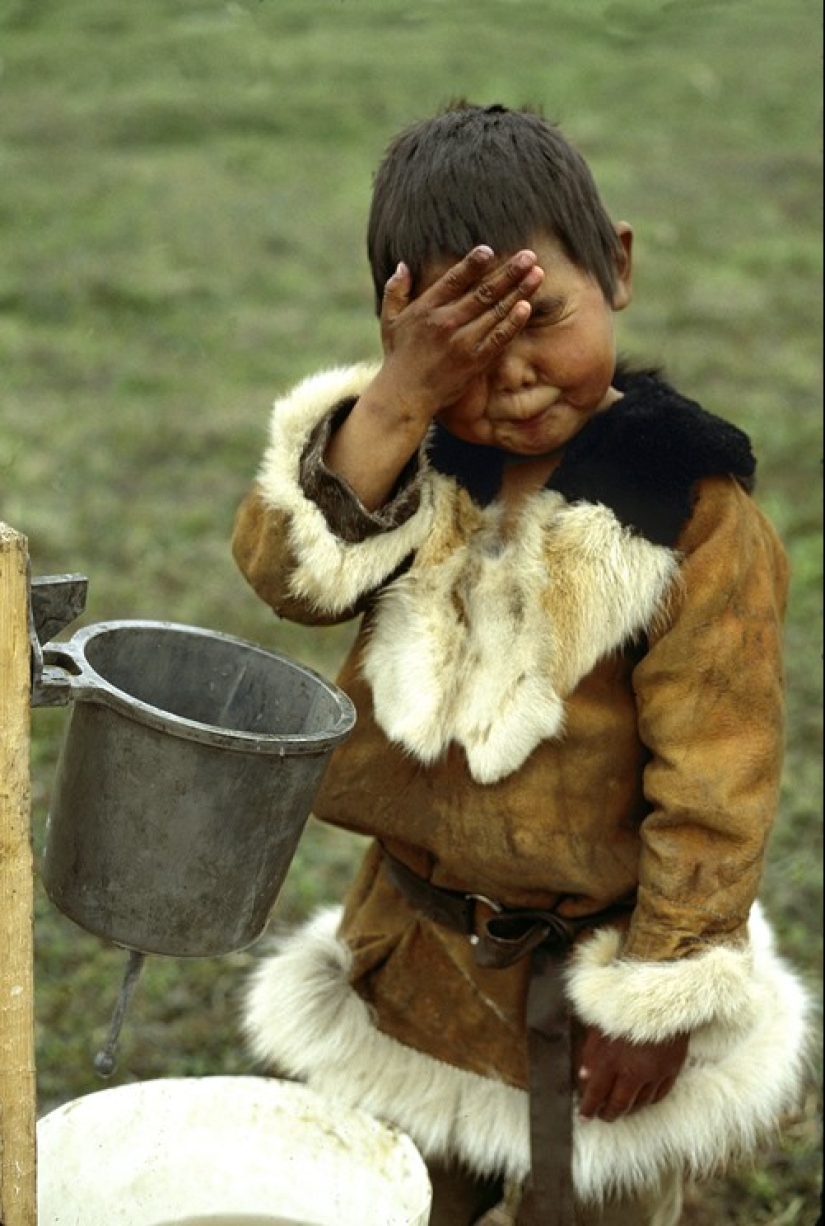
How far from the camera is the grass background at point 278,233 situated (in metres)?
5.21

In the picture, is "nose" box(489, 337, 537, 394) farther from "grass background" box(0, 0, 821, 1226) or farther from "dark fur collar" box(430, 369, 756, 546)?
"grass background" box(0, 0, 821, 1226)

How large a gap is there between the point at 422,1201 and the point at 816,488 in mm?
4124

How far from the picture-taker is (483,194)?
186 cm

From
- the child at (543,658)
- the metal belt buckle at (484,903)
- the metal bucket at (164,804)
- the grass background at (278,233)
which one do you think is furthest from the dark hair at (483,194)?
the grass background at (278,233)

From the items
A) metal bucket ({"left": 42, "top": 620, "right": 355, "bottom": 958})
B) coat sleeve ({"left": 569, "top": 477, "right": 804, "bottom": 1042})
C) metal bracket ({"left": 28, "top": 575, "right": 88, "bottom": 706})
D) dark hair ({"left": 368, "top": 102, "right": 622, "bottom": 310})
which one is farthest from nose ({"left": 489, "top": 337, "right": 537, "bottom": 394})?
metal bracket ({"left": 28, "top": 575, "right": 88, "bottom": 706})

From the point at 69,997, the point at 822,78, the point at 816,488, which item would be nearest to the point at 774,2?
the point at 822,78

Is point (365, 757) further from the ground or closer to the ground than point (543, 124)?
closer to the ground

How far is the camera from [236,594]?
4898mm

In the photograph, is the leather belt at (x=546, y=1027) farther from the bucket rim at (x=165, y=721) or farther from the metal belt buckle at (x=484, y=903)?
the bucket rim at (x=165, y=721)

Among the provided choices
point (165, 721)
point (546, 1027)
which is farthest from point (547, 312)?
point (546, 1027)

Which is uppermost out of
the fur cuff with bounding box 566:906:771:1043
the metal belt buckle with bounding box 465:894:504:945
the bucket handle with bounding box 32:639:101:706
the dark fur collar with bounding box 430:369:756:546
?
the dark fur collar with bounding box 430:369:756:546

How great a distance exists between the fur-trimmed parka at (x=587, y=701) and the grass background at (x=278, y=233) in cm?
A: 170

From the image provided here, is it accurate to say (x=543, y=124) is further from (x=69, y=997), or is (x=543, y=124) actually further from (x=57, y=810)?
(x=69, y=997)

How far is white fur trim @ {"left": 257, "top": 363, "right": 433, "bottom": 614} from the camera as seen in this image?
1941 mm
